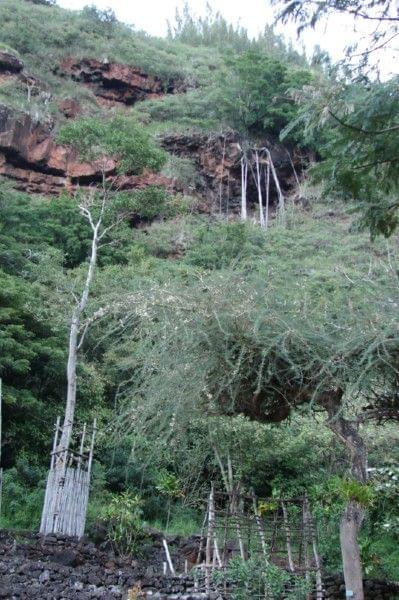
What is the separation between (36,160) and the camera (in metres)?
24.5

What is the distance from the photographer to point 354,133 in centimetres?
407

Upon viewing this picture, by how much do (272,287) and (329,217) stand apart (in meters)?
20.4

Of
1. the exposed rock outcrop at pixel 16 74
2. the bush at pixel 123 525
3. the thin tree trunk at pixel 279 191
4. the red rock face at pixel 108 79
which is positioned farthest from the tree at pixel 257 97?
the bush at pixel 123 525

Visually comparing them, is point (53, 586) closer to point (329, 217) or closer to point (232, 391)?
point (232, 391)

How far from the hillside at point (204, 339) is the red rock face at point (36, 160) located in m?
0.07

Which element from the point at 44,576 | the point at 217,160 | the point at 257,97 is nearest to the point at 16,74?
the point at 217,160

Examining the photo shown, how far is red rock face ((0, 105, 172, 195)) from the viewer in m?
23.8

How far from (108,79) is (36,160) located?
9.18 m

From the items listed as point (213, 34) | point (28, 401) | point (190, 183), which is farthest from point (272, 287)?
point (213, 34)

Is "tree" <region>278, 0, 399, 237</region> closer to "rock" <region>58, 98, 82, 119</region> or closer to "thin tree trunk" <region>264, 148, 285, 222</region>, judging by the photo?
"thin tree trunk" <region>264, 148, 285, 222</region>

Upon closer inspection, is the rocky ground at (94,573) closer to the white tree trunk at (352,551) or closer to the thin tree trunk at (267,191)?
the white tree trunk at (352,551)

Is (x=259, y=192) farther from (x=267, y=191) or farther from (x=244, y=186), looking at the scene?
(x=267, y=191)

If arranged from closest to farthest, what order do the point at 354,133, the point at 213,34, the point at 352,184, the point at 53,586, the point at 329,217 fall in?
the point at 354,133 < the point at 352,184 < the point at 53,586 < the point at 329,217 < the point at 213,34

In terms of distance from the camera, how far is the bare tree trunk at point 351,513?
456 cm
